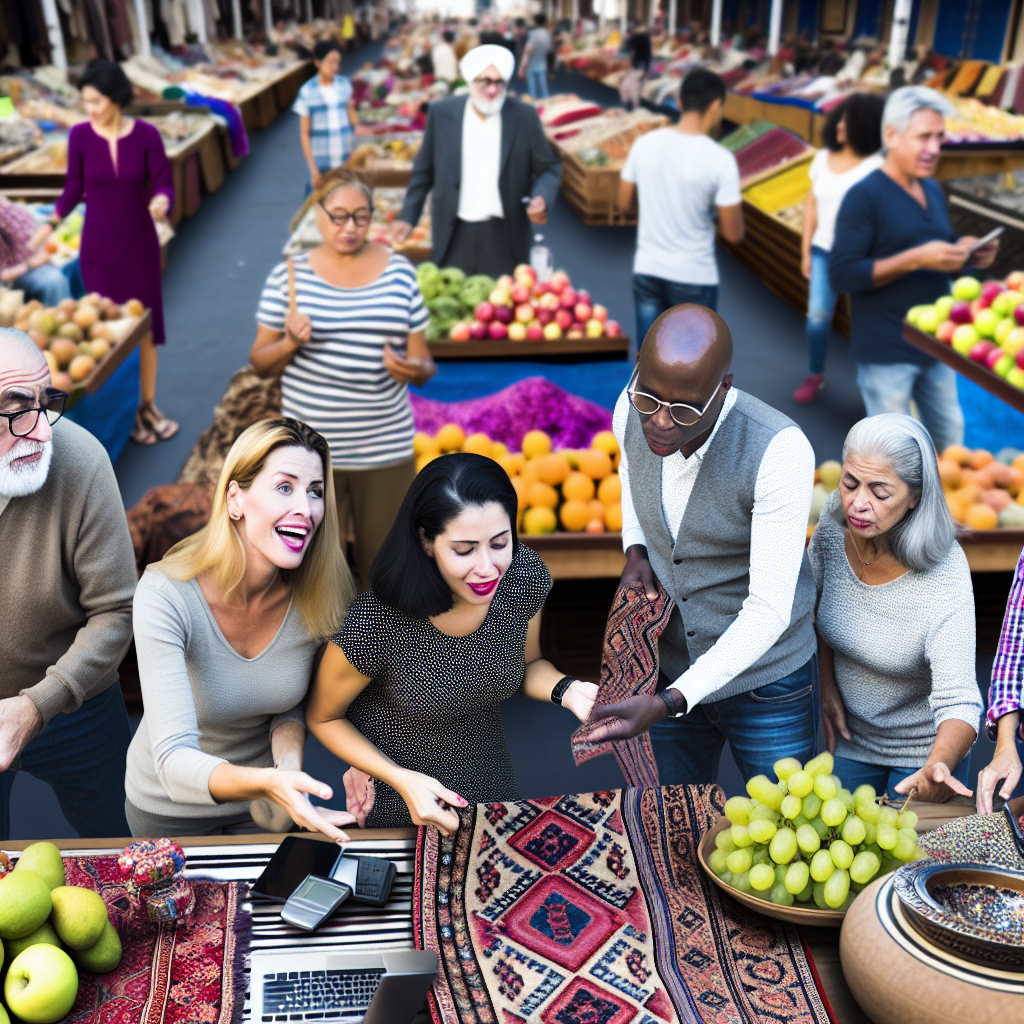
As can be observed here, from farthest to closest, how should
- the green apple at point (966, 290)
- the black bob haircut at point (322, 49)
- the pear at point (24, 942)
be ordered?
the black bob haircut at point (322, 49)
the green apple at point (966, 290)
the pear at point (24, 942)

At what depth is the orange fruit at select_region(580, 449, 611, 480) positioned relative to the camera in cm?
390

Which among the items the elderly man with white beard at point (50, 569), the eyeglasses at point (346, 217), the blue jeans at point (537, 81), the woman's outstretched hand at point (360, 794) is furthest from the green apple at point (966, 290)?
the blue jeans at point (537, 81)

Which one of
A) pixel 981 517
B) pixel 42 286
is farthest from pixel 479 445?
pixel 42 286

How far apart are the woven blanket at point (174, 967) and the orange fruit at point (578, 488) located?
234 cm

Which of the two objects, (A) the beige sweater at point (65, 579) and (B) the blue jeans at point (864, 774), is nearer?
(A) the beige sweater at point (65, 579)

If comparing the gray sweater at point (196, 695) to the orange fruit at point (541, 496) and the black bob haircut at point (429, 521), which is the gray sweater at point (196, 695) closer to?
the black bob haircut at point (429, 521)

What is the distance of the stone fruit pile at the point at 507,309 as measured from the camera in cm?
564

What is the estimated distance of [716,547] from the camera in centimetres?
217

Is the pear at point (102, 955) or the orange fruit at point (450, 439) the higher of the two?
the pear at point (102, 955)

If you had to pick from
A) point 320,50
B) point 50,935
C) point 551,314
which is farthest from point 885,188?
point 320,50

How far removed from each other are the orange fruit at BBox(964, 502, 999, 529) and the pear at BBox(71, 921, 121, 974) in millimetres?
3294

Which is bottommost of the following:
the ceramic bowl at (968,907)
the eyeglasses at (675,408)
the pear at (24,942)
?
the pear at (24,942)

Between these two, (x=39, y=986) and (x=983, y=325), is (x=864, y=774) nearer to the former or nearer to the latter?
(x=39, y=986)

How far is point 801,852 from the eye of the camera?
1.65m
